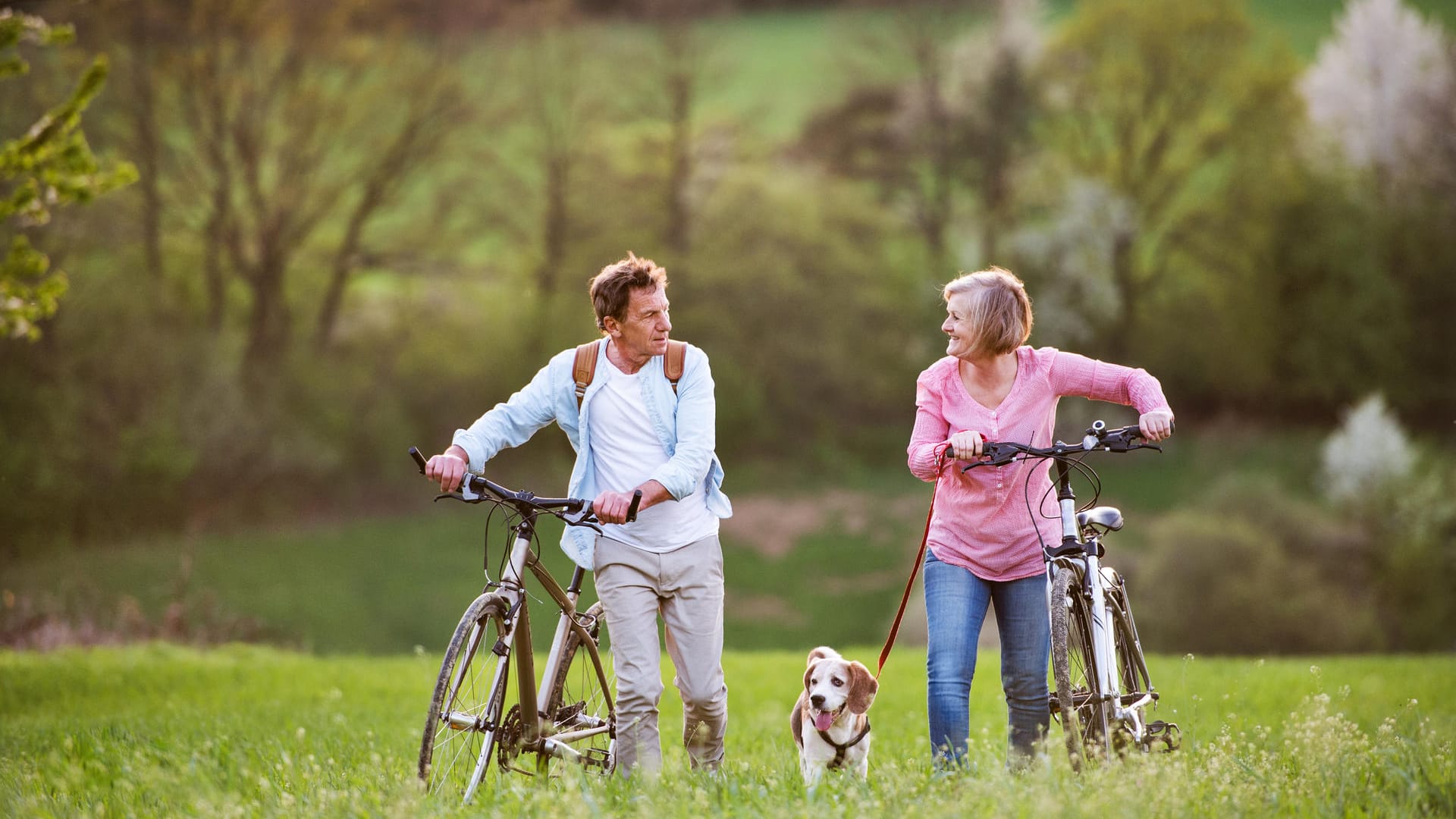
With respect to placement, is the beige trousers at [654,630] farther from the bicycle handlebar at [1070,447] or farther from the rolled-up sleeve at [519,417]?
the bicycle handlebar at [1070,447]

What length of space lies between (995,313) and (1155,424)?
2.47 ft

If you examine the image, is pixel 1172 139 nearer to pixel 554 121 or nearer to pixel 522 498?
pixel 554 121

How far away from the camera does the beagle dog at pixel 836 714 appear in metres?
5.59

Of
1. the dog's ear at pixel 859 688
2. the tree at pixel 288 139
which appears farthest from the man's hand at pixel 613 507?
the tree at pixel 288 139

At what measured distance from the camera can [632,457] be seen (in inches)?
215

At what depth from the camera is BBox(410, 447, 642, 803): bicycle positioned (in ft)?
16.0

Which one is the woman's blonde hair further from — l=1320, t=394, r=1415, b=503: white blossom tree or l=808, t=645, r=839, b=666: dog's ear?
l=1320, t=394, r=1415, b=503: white blossom tree

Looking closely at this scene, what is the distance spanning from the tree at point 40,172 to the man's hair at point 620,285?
553 centimetres

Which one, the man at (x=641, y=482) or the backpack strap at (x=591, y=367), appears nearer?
the man at (x=641, y=482)

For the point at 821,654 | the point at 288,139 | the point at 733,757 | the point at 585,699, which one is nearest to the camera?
the point at 585,699

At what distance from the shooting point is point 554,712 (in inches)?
220

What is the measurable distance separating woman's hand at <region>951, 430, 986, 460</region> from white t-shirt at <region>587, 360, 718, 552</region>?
1229 millimetres

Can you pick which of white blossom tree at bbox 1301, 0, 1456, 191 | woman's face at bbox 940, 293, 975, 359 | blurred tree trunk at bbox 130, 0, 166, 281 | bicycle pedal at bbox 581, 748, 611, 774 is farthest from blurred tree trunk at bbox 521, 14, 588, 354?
woman's face at bbox 940, 293, 975, 359

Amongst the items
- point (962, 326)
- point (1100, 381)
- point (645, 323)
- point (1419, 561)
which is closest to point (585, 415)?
point (645, 323)
